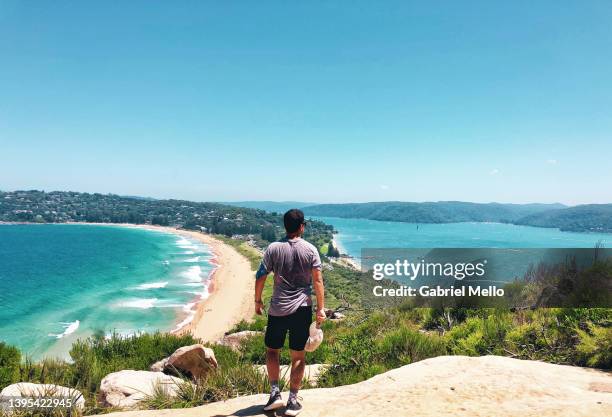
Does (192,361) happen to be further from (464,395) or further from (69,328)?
(69,328)

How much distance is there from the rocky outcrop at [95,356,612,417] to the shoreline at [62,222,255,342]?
13.4 meters

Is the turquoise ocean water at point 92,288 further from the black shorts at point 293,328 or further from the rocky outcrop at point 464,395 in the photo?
the black shorts at point 293,328

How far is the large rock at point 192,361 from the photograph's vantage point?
7.71m

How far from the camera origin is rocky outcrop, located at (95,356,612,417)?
3627mm

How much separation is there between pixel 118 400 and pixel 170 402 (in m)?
1.78

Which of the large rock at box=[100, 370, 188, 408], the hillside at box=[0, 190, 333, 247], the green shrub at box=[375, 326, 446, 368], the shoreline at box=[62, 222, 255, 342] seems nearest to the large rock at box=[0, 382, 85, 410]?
the large rock at box=[100, 370, 188, 408]

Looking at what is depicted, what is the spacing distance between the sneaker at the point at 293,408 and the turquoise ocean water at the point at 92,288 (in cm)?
3034

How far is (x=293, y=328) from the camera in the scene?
3762mm

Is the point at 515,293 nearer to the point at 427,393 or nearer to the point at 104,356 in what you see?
the point at 427,393

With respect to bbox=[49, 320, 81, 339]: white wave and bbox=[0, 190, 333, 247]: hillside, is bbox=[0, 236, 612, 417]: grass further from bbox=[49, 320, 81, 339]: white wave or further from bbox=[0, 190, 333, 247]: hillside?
bbox=[0, 190, 333, 247]: hillside

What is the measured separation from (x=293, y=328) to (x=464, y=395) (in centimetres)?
216

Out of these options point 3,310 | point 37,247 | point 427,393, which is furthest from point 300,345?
point 37,247

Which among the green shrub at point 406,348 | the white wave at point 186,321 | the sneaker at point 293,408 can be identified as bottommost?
the white wave at point 186,321

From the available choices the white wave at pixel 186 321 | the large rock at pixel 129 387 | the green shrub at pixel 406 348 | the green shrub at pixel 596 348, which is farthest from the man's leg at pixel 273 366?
the white wave at pixel 186 321
